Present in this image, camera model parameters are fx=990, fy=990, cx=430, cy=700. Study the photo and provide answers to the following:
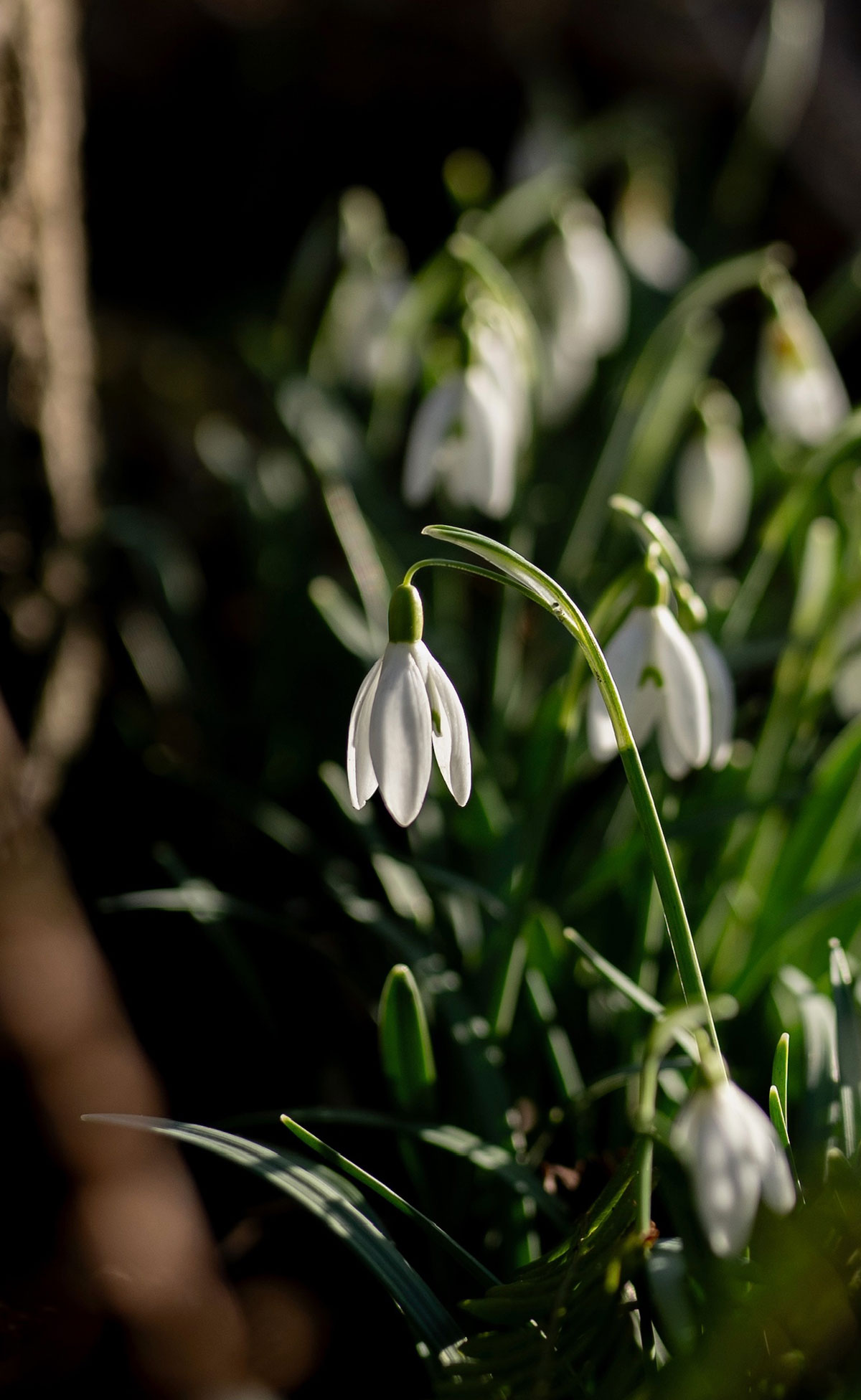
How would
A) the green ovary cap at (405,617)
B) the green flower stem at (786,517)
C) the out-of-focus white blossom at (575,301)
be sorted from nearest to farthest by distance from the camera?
the green ovary cap at (405,617) < the green flower stem at (786,517) < the out-of-focus white blossom at (575,301)

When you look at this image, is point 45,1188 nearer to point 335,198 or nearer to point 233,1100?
point 233,1100

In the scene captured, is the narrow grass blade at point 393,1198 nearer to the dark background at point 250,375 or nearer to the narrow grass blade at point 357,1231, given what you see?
the narrow grass blade at point 357,1231

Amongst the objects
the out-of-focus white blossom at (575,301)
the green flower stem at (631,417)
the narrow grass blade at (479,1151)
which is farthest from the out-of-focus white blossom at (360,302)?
the narrow grass blade at (479,1151)

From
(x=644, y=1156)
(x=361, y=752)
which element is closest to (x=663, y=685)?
(x=361, y=752)

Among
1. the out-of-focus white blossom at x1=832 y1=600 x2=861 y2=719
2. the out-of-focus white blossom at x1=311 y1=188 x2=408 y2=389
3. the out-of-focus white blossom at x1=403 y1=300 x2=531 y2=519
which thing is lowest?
the out-of-focus white blossom at x1=832 y1=600 x2=861 y2=719

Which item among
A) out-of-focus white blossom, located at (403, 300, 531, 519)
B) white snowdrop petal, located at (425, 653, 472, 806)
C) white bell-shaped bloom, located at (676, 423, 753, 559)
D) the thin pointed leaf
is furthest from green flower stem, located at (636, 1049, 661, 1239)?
white bell-shaped bloom, located at (676, 423, 753, 559)

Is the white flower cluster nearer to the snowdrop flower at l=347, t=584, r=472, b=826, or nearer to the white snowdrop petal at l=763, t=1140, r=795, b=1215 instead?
the snowdrop flower at l=347, t=584, r=472, b=826

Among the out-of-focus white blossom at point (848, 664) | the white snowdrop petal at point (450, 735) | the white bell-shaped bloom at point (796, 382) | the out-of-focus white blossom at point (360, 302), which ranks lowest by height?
the out-of-focus white blossom at point (848, 664)
